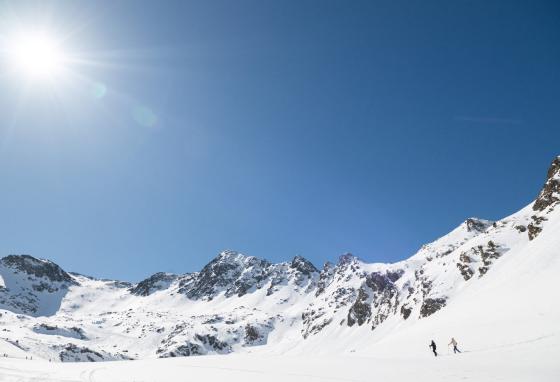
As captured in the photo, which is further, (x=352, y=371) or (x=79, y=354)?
(x=79, y=354)

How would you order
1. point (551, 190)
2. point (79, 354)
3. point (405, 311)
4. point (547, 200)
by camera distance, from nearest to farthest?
point (551, 190) → point (547, 200) → point (405, 311) → point (79, 354)

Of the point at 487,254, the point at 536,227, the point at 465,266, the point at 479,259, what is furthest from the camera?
the point at 465,266

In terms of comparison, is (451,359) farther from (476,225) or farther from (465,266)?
(476,225)

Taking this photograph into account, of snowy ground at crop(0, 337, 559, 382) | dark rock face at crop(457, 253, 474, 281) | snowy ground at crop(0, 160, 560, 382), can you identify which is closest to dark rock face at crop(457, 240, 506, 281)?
dark rock face at crop(457, 253, 474, 281)

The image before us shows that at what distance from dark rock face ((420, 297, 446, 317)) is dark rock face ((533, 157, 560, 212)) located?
103 feet

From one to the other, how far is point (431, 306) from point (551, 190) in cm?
3823

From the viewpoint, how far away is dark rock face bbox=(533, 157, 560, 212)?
9206 centimetres

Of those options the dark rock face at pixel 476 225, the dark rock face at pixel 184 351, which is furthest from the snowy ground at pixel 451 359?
the dark rock face at pixel 184 351

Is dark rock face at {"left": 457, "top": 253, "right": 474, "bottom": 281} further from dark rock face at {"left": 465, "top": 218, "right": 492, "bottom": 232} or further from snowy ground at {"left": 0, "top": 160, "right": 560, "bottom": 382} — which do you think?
dark rock face at {"left": 465, "top": 218, "right": 492, "bottom": 232}

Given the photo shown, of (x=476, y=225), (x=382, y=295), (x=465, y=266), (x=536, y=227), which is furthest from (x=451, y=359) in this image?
(x=476, y=225)

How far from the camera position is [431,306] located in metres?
106

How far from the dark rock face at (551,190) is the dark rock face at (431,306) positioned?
31520mm

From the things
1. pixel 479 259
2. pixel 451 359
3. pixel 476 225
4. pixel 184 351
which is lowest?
pixel 451 359

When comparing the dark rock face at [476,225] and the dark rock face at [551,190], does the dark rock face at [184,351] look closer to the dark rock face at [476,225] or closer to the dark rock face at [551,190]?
the dark rock face at [476,225]
